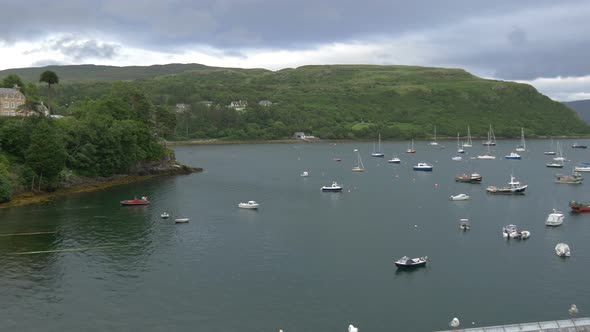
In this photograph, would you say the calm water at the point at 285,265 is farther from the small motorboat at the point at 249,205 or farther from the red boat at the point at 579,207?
the red boat at the point at 579,207

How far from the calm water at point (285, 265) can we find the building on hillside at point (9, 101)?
53.3 m

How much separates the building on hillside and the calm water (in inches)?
2097

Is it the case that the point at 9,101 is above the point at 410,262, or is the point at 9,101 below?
above

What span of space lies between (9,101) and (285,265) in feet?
404

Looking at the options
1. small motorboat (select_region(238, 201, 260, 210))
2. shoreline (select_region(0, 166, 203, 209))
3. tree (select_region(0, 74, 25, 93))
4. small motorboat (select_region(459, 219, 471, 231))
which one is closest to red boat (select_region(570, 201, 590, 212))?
small motorboat (select_region(459, 219, 471, 231))

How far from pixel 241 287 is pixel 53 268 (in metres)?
25.3

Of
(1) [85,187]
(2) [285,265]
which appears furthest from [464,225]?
(1) [85,187]

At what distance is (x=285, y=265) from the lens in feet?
230

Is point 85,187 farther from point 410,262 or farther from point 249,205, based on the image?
point 410,262

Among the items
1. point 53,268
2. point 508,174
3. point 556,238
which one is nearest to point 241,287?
point 53,268

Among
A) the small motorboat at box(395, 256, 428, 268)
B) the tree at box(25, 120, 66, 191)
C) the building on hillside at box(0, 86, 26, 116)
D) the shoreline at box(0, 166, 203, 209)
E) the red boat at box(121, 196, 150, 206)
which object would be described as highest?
the building on hillside at box(0, 86, 26, 116)

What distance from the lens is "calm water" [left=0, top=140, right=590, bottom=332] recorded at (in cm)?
5359

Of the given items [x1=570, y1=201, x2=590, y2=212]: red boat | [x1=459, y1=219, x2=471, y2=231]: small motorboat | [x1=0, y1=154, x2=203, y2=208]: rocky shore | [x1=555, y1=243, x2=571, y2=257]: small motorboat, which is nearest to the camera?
[x1=555, y1=243, x2=571, y2=257]: small motorboat

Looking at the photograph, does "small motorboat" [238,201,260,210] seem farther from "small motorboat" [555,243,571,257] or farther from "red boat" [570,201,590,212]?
"red boat" [570,201,590,212]
